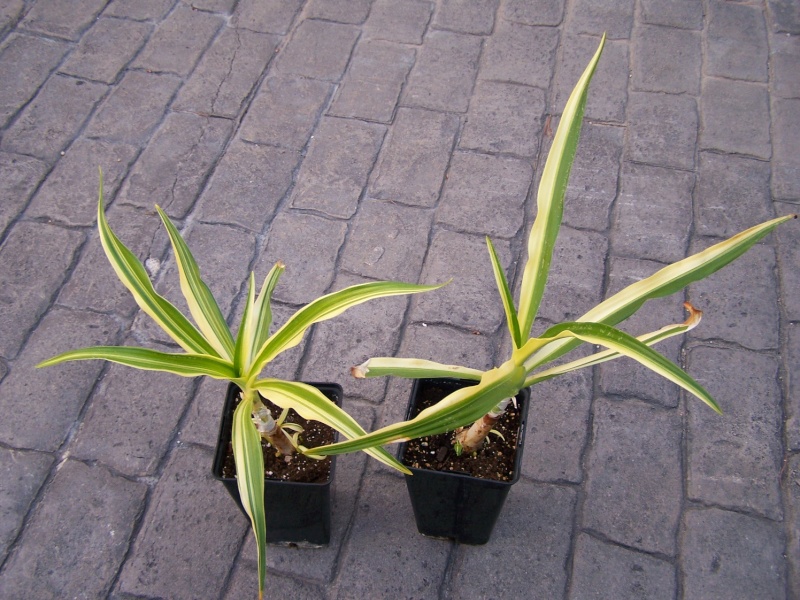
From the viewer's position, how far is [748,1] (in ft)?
11.1

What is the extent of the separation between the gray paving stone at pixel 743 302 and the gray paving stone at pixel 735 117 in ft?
1.72

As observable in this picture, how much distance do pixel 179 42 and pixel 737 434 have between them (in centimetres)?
275

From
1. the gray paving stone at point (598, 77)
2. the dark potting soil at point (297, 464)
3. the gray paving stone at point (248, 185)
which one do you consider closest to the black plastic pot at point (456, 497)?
the dark potting soil at point (297, 464)

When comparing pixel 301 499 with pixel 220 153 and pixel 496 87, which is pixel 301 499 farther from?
pixel 496 87

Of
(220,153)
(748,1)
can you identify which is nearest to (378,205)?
(220,153)

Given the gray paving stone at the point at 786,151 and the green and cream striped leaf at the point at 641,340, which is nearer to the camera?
the green and cream striped leaf at the point at 641,340

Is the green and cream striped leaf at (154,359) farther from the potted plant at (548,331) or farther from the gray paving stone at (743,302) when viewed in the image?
the gray paving stone at (743,302)

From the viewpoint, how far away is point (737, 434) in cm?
213

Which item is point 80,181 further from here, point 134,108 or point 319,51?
point 319,51

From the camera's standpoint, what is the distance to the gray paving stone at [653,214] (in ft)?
8.35

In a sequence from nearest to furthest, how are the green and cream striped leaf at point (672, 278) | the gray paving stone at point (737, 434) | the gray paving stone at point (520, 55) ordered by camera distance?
the green and cream striped leaf at point (672, 278), the gray paving stone at point (737, 434), the gray paving stone at point (520, 55)

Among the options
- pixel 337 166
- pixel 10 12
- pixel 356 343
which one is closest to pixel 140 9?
pixel 10 12

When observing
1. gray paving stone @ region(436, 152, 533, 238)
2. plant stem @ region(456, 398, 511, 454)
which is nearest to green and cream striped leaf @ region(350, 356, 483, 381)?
plant stem @ region(456, 398, 511, 454)

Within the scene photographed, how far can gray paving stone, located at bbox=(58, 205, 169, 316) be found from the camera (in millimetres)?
2400
